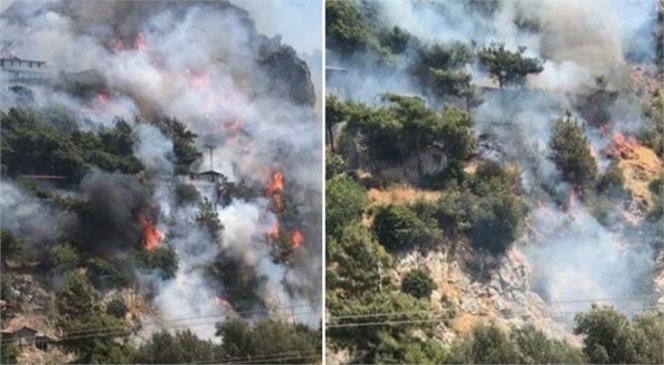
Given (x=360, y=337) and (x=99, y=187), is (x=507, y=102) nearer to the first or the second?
(x=360, y=337)

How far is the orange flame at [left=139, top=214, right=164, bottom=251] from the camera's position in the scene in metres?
5.95

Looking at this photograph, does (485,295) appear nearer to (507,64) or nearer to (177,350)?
(507,64)

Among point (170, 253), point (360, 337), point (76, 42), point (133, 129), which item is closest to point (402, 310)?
point (360, 337)

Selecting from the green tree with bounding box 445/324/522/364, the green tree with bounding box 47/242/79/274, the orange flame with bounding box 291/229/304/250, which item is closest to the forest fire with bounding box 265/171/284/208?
the orange flame with bounding box 291/229/304/250

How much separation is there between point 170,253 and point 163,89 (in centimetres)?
83

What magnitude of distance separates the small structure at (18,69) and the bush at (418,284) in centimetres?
213

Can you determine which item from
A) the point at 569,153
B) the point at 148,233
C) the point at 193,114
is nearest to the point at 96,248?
the point at 148,233

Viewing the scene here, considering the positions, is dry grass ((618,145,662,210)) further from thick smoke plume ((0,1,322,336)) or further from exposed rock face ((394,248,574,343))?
thick smoke plume ((0,1,322,336))

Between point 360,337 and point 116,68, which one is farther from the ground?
point 116,68

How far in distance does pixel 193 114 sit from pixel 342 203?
89cm

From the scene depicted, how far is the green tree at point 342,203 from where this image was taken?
601cm

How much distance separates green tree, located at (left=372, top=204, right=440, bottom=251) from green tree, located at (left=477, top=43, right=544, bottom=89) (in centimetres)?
84

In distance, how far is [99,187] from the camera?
19.4 ft

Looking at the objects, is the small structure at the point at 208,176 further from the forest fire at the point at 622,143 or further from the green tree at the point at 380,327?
the forest fire at the point at 622,143
